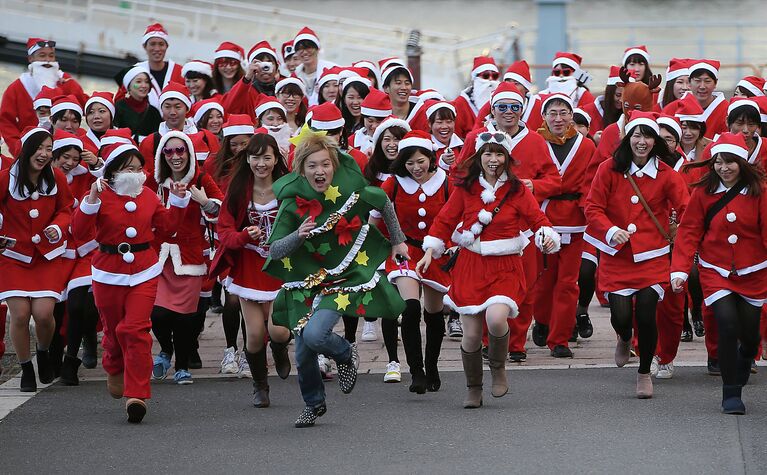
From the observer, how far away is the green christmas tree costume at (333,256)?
8586 millimetres

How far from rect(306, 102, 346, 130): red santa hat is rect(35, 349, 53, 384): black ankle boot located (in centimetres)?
254

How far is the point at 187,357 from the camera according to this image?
10.7 m

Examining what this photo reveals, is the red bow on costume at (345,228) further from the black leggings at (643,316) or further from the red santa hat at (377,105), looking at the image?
the red santa hat at (377,105)

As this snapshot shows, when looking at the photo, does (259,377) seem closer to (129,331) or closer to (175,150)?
(129,331)

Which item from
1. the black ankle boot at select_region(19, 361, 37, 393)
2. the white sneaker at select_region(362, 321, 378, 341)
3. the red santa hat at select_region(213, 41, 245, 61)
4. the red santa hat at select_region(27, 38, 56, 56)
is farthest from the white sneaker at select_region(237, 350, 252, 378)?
the red santa hat at select_region(27, 38, 56, 56)

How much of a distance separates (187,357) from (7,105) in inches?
163

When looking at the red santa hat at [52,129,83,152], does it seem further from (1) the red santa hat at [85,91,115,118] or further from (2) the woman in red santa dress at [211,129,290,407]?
(2) the woman in red santa dress at [211,129,290,407]

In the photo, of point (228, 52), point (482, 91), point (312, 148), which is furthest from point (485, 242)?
point (228, 52)

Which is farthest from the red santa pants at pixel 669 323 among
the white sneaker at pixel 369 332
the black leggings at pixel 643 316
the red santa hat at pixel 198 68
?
the red santa hat at pixel 198 68

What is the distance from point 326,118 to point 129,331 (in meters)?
2.37

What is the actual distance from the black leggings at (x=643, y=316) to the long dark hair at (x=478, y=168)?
1.10 m

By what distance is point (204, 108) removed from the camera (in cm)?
1241

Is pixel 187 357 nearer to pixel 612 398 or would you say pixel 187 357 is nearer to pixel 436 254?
pixel 436 254

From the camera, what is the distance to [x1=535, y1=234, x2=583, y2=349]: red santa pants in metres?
11.1
